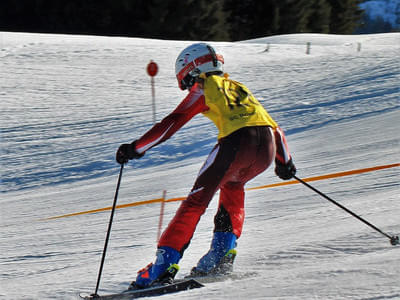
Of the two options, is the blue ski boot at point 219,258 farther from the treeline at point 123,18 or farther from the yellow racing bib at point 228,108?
the treeline at point 123,18

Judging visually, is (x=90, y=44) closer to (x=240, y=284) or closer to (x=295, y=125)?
(x=295, y=125)

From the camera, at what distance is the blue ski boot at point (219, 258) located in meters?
3.88

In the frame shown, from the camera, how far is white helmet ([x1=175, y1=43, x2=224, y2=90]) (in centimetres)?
397

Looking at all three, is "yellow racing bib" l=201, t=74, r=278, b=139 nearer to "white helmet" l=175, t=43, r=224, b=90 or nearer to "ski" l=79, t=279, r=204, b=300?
"white helmet" l=175, t=43, r=224, b=90

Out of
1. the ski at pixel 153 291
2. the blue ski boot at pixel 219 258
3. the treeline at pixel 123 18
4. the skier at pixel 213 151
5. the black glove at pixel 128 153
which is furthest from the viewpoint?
the treeline at pixel 123 18

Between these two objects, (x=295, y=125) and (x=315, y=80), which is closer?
(x=295, y=125)

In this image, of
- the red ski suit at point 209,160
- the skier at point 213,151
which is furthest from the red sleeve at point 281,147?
the red ski suit at point 209,160

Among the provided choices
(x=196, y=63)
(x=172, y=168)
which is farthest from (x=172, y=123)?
(x=172, y=168)

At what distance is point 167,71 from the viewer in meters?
15.7

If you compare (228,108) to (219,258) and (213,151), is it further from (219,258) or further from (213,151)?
(219,258)

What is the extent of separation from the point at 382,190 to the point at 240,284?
9.34 ft

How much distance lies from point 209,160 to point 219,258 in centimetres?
68

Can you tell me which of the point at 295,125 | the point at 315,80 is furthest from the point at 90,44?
the point at 295,125

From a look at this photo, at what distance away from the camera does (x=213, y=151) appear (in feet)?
12.4
